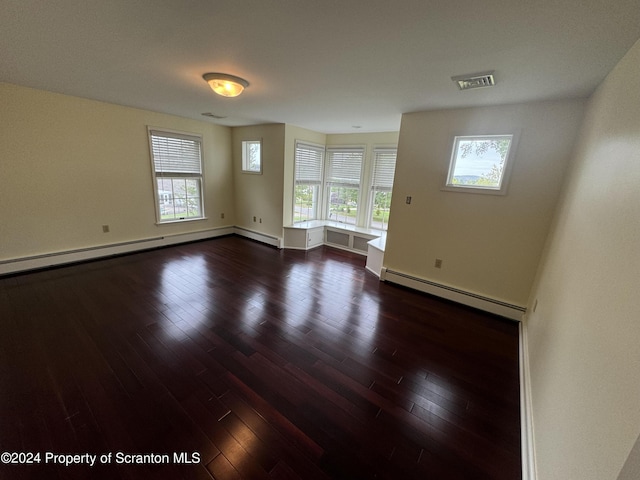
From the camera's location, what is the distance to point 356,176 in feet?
17.3

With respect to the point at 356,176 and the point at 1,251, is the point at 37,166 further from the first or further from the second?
the point at 356,176

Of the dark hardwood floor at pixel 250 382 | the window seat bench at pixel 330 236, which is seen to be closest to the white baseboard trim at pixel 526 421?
the dark hardwood floor at pixel 250 382

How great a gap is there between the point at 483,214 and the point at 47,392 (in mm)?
4221

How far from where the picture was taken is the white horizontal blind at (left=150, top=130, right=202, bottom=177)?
4.42 m

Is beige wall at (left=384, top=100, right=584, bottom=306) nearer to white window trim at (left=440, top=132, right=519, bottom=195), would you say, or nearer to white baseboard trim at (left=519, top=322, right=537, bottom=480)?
white window trim at (left=440, top=132, right=519, bottom=195)

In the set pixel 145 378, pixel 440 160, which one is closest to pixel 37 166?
pixel 145 378

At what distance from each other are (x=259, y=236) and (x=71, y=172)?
3.11 meters

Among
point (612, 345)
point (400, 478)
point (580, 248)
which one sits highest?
point (580, 248)

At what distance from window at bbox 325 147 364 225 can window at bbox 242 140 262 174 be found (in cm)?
153

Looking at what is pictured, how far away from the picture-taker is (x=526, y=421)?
162 centimetres

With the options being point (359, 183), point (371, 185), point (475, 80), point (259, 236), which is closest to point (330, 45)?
point (475, 80)

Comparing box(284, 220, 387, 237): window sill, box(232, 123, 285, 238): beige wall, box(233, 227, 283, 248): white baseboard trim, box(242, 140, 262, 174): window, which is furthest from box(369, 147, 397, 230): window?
box(242, 140, 262, 174): window

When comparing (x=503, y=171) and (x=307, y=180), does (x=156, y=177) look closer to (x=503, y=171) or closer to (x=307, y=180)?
(x=307, y=180)

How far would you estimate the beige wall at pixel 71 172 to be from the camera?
10.2 ft
